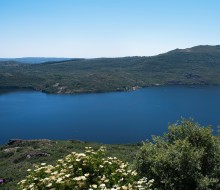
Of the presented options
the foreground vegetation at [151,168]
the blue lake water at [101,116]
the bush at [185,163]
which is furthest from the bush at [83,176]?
the blue lake water at [101,116]

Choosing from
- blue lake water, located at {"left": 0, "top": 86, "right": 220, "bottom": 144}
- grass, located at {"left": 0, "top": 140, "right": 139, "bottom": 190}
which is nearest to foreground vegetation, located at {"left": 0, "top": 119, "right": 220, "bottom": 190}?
grass, located at {"left": 0, "top": 140, "right": 139, "bottom": 190}

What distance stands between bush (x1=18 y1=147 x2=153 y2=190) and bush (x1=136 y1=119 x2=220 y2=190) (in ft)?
14.7

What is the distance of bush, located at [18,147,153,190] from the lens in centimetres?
1091

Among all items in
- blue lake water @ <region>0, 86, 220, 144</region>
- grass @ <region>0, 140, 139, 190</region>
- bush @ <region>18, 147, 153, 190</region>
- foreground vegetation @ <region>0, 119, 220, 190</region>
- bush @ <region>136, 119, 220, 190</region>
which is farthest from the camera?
blue lake water @ <region>0, 86, 220, 144</region>

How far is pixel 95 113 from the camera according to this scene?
155625mm

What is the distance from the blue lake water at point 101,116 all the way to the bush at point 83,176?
94799mm

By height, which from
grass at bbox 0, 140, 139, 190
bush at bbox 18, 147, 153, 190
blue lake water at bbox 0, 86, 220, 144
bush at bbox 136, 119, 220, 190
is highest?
bush at bbox 18, 147, 153, 190

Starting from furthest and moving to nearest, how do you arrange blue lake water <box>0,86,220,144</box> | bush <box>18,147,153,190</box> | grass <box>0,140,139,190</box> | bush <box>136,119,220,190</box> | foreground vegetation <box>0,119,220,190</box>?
blue lake water <box>0,86,220,144</box> < grass <box>0,140,139,190</box> < bush <box>136,119,220,190</box> < foreground vegetation <box>0,119,220,190</box> < bush <box>18,147,153,190</box>

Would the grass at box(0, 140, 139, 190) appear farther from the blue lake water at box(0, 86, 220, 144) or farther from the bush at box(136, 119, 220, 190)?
the blue lake water at box(0, 86, 220, 144)

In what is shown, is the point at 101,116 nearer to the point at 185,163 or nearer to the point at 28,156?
the point at 28,156

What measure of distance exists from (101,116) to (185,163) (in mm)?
131397

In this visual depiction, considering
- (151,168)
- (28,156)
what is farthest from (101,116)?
(151,168)

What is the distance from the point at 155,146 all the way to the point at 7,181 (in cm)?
2863

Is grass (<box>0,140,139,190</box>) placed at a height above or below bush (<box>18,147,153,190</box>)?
below
